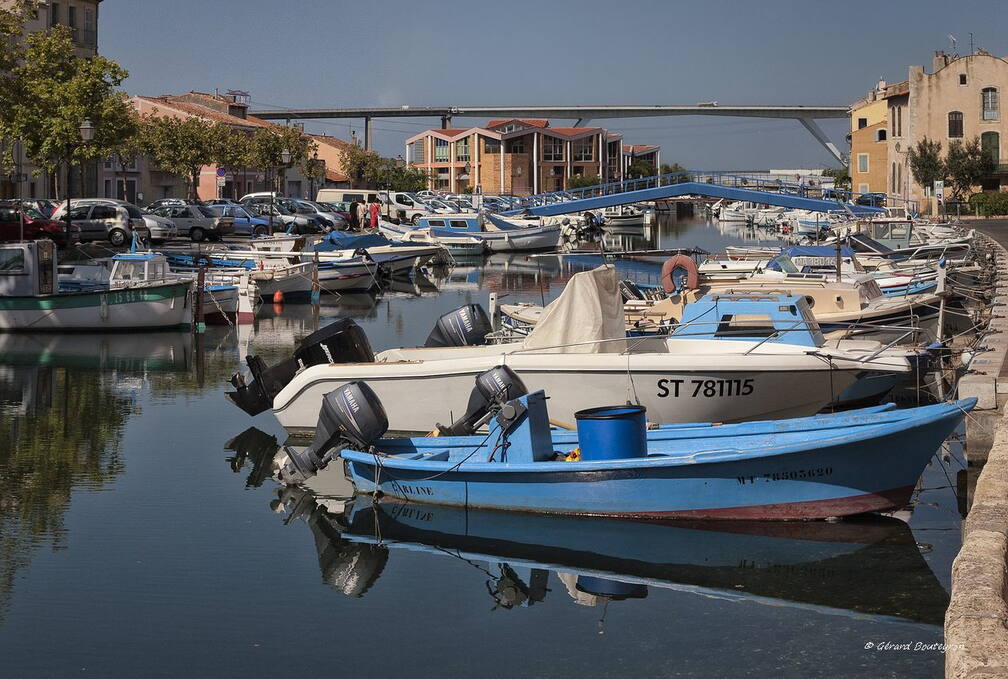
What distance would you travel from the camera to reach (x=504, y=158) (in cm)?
14200

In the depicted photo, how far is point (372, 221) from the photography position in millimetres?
66812

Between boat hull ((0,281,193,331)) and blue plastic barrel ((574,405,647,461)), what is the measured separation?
17.4 meters

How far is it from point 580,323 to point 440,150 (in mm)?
134165

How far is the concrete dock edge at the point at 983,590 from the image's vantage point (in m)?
6.69

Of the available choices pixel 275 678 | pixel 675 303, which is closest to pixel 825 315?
pixel 675 303

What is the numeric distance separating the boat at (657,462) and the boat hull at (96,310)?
15307 mm

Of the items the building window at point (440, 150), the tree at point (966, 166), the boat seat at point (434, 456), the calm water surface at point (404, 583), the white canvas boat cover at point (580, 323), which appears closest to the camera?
the calm water surface at point (404, 583)

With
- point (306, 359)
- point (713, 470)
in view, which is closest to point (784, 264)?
point (306, 359)

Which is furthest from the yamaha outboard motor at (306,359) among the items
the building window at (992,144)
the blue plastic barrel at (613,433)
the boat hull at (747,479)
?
the building window at (992,144)

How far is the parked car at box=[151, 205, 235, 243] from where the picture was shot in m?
52.4

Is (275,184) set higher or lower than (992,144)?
lower

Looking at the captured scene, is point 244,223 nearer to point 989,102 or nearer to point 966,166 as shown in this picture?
point 966,166

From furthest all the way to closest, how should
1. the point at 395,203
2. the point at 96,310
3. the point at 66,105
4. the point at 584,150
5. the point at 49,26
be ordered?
the point at 584,150
the point at 395,203
the point at 49,26
the point at 66,105
the point at 96,310

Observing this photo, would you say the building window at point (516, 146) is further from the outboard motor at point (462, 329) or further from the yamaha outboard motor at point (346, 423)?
the yamaha outboard motor at point (346, 423)
